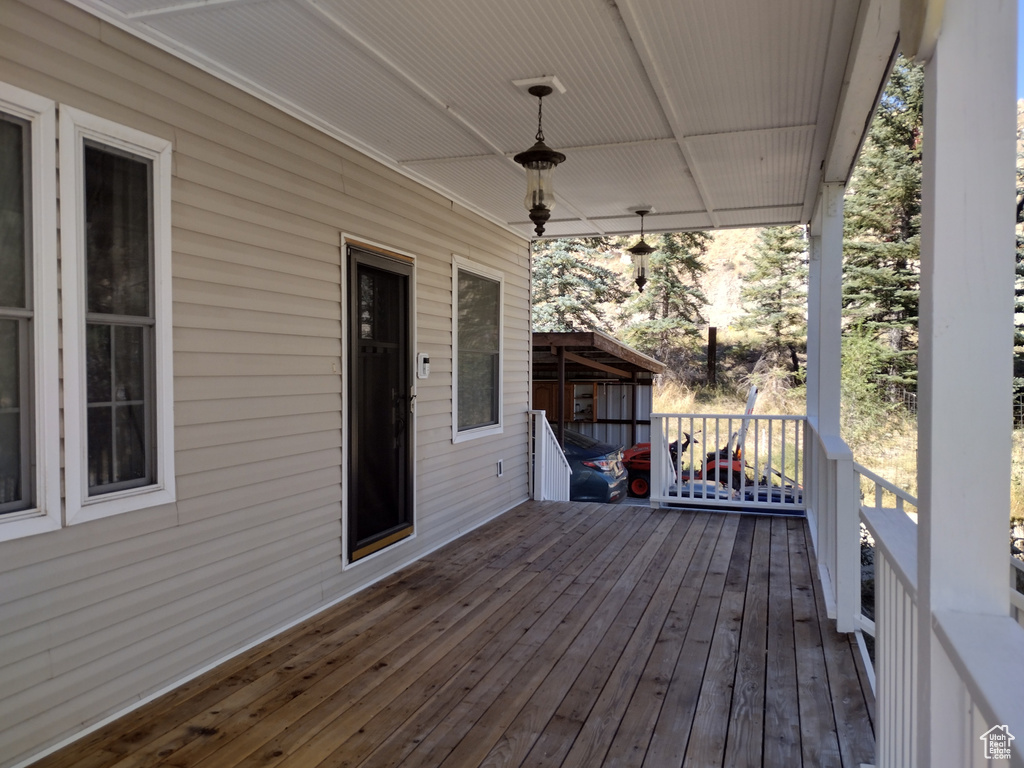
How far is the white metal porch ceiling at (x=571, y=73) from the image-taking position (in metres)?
2.63

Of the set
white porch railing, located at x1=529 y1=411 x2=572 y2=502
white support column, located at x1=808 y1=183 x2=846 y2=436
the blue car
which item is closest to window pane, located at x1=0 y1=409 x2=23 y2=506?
white support column, located at x1=808 y1=183 x2=846 y2=436

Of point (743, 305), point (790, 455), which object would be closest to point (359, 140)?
point (790, 455)

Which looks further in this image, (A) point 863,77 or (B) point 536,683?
(B) point 536,683

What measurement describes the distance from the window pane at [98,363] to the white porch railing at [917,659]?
269cm

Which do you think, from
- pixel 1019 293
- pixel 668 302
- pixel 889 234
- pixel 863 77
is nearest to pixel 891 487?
pixel 863 77

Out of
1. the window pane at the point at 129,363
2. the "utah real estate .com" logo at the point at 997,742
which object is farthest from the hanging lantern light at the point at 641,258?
the "utah real estate .com" logo at the point at 997,742

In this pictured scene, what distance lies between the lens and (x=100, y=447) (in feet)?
8.68

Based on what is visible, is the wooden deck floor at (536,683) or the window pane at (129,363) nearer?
the wooden deck floor at (536,683)

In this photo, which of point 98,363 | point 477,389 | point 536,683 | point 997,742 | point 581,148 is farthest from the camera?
point 477,389

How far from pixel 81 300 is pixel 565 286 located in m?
17.0

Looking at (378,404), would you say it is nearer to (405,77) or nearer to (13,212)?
(405,77)

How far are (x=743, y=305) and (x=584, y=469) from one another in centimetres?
1733

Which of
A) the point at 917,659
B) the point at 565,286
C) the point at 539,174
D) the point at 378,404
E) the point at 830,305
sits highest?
the point at 565,286

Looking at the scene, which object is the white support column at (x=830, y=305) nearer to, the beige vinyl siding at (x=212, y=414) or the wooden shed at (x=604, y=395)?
the beige vinyl siding at (x=212, y=414)
